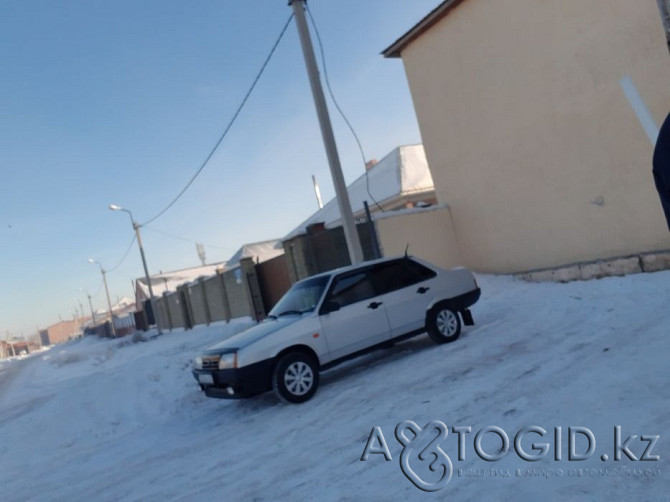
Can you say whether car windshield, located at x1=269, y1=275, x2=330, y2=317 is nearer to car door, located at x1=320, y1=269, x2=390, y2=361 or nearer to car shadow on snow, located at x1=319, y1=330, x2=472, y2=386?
car door, located at x1=320, y1=269, x2=390, y2=361

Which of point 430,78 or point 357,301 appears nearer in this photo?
point 357,301

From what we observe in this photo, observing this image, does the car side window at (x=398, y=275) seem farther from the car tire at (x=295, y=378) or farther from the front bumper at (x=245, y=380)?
the front bumper at (x=245, y=380)

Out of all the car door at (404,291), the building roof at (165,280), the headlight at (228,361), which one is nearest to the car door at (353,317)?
the car door at (404,291)

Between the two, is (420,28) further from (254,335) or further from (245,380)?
(245,380)

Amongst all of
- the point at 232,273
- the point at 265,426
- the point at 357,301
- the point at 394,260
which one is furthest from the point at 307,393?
the point at 232,273

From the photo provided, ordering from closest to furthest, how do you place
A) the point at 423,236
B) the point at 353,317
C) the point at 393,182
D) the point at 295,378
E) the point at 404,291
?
the point at 295,378 < the point at 353,317 < the point at 404,291 < the point at 423,236 < the point at 393,182

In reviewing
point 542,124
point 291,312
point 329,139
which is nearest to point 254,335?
point 291,312

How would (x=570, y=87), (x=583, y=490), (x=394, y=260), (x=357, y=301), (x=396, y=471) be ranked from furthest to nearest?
(x=570, y=87) < (x=394, y=260) < (x=357, y=301) < (x=396, y=471) < (x=583, y=490)

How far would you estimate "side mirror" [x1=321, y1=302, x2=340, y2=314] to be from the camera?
748 centimetres

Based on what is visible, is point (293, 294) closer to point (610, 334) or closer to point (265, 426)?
point (265, 426)

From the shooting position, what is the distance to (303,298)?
7.97 m

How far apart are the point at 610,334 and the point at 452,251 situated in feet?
28.0

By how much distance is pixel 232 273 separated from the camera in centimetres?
2066

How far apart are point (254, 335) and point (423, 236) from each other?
824 cm
